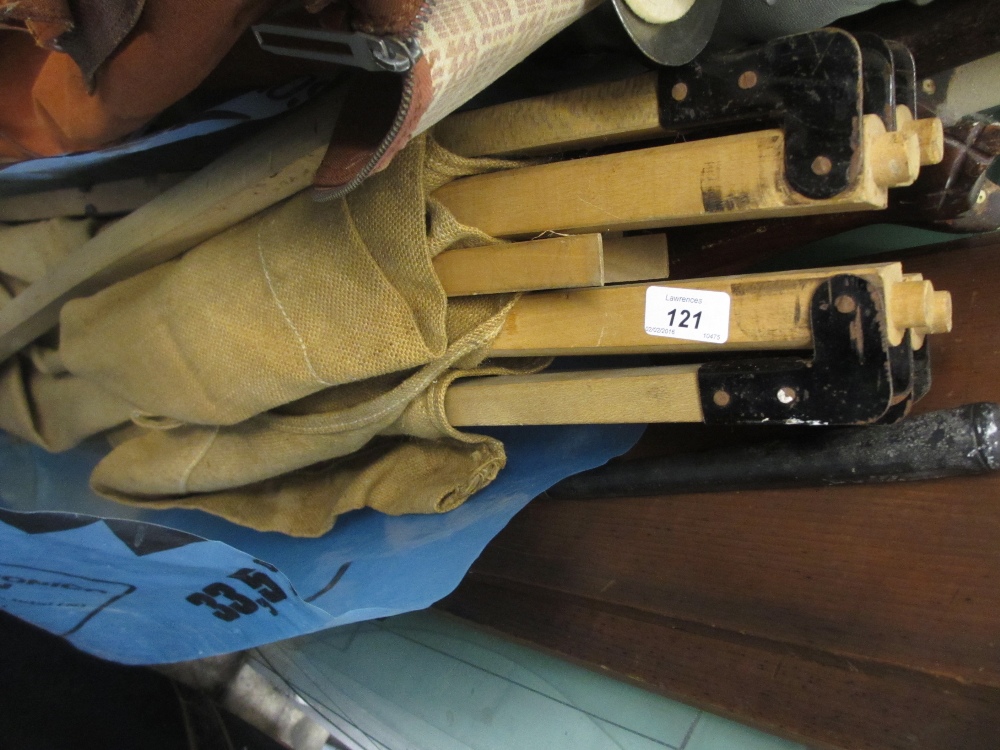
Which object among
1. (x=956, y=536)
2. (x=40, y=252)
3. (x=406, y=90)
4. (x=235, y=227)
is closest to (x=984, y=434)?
(x=956, y=536)

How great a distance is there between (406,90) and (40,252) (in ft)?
2.20

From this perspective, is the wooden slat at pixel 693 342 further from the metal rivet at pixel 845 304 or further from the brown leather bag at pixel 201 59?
the brown leather bag at pixel 201 59

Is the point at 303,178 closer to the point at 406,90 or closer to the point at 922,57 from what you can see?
the point at 406,90

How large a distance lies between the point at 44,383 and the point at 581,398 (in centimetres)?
72

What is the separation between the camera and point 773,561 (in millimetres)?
774

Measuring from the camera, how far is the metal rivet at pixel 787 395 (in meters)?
0.58

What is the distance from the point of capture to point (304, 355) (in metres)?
0.69

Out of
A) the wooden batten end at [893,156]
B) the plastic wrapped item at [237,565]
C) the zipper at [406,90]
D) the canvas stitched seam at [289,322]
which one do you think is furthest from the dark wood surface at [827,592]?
the zipper at [406,90]

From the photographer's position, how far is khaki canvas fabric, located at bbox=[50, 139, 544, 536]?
2.16 feet

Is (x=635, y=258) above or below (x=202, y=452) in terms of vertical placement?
above

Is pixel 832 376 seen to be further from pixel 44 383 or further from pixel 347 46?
pixel 44 383

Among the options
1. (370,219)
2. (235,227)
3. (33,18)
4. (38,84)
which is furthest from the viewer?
(235,227)

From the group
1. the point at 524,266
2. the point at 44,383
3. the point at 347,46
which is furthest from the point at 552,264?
the point at 44,383

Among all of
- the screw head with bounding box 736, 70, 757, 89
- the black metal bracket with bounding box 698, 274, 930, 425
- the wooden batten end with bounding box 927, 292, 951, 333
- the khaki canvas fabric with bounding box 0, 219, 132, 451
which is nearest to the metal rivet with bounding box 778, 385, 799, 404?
the black metal bracket with bounding box 698, 274, 930, 425
